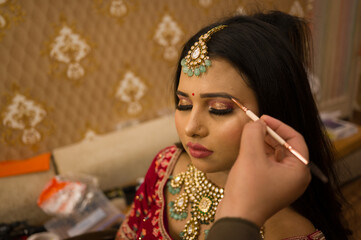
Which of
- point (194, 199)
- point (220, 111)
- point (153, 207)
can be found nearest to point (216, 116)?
point (220, 111)

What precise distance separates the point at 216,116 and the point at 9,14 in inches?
60.8

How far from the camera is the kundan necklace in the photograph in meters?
1.03

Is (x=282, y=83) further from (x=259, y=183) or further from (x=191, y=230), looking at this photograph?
(x=191, y=230)

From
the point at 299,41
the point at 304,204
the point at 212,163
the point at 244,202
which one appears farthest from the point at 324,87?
the point at 244,202

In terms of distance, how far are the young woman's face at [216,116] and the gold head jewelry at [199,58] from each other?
0.06 ft

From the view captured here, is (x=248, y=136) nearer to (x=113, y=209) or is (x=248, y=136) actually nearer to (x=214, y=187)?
(x=214, y=187)

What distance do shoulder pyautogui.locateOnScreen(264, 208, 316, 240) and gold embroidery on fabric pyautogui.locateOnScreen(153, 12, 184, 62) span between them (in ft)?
5.42

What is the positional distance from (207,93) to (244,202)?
38 cm

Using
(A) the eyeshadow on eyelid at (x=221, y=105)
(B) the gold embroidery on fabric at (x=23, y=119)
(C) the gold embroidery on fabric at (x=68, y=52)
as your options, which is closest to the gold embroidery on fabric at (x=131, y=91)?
(C) the gold embroidery on fabric at (x=68, y=52)

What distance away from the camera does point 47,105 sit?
1927 millimetres

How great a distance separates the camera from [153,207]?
1206 mm

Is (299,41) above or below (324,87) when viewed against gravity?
above

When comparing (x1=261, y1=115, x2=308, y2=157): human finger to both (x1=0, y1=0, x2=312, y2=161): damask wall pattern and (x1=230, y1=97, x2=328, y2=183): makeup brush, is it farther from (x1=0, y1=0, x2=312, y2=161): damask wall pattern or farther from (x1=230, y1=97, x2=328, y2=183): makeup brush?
(x1=0, y1=0, x2=312, y2=161): damask wall pattern

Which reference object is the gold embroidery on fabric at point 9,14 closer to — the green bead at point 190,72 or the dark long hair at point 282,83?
the dark long hair at point 282,83
